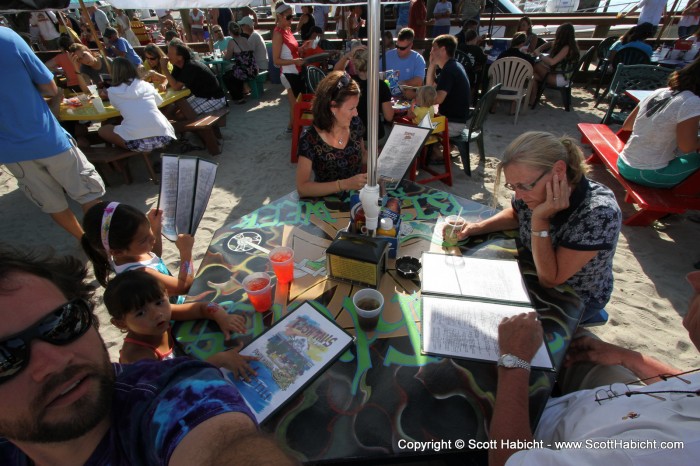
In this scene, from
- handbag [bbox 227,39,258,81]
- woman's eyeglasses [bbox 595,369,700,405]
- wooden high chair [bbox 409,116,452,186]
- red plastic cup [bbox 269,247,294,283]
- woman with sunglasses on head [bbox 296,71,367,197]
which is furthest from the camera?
handbag [bbox 227,39,258,81]

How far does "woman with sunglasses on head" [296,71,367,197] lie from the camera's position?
2529 millimetres

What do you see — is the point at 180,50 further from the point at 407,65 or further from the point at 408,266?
the point at 408,266

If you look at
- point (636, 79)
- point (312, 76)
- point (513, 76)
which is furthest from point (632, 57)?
point (312, 76)

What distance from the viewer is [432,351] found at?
4.28ft

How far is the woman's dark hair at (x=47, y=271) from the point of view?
0.89 metres

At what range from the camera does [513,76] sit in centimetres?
608

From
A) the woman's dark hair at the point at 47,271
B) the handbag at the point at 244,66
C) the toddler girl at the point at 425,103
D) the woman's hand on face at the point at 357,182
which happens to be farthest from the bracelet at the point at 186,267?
the handbag at the point at 244,66

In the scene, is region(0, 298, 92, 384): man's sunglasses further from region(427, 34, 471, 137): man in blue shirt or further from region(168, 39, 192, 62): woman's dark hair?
region(168, 39, 192, 62): woman's dark hair

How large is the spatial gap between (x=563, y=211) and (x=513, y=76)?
5469 mm

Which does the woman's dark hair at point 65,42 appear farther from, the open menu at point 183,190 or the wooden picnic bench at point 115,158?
the open menu at point 183,190

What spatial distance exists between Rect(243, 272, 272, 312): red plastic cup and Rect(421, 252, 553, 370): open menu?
26.7 inches

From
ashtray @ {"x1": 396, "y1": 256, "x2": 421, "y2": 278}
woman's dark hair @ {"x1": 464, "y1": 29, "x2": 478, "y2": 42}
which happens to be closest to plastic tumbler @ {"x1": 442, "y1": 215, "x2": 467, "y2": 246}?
ashtray @ {"x1": 396, "y1": 256, "x2": 421, "y2": 278}

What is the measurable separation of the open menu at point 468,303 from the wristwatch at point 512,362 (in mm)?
72

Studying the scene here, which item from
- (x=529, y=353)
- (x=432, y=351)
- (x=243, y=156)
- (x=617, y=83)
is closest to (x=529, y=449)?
(x=529, y=353)
